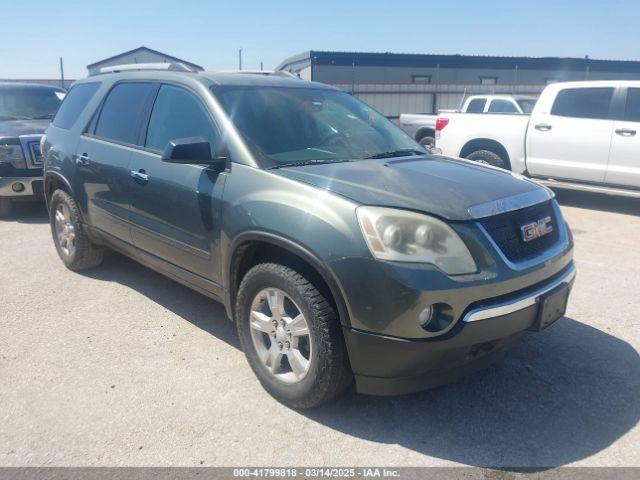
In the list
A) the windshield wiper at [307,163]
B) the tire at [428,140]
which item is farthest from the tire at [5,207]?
the tire at [428,140]

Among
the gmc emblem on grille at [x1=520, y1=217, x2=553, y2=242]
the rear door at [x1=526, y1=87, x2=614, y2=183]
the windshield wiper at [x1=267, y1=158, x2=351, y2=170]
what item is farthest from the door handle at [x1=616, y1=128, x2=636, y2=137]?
the windshield wiper at [x1=267, y1=158, x2=351, y2=170]

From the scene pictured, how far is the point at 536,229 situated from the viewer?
293 centimetres

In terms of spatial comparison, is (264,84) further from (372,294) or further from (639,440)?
(639,440)

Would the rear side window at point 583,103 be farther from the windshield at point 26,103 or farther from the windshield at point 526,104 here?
the windshield at point 26,103

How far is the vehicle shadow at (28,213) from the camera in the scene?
7.87m

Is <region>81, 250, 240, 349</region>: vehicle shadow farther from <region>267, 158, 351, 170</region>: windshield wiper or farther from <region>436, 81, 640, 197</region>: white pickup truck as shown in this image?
<region>436, 81, 640, 197</region>: white pickup truck

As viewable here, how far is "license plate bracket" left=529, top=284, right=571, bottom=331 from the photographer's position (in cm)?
278

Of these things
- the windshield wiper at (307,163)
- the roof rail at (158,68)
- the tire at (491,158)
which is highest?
A: the roof rail at (158,68)

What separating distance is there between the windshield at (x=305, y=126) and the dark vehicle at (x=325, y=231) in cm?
1

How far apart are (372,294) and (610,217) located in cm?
649

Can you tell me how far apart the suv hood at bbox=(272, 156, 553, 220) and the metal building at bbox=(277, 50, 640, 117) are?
16.6 m

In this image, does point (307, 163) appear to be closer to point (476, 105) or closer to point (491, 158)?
point (491, 158)

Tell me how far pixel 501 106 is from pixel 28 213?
11.0 meters

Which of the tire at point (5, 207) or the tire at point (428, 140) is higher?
the tire at point (428, 140)
